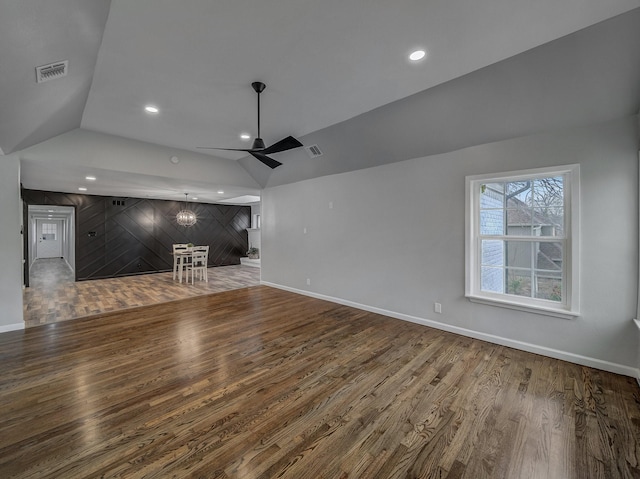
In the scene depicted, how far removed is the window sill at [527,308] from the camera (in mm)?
2729

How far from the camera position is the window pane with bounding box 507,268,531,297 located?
3.11 meters

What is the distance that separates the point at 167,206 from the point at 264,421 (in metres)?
8.66

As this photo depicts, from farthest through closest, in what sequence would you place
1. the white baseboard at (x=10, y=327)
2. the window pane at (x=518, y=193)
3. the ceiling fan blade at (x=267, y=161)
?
the ceiling fan blade at (x=267, y=161), the white baseboard at (x=10, y=327), the window pane at (x=518, y=193)

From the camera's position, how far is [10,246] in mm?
3551

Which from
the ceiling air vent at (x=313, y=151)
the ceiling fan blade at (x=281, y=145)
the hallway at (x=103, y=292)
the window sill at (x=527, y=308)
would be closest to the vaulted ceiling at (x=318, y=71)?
the ceiling fan blade at (x=281, y=145)

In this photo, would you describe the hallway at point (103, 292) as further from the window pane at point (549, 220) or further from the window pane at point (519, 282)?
the window pane at point (549, 220)

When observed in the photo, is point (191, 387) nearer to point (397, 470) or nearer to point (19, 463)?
point (19, 463)

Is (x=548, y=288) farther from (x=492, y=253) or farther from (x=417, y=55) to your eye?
(x=417, y=55)

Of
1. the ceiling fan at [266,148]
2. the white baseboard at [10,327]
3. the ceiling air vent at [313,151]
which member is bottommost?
the white baseboard at [10,327]

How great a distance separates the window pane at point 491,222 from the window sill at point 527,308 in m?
0.82

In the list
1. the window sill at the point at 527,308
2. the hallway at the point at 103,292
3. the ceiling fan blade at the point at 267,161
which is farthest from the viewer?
the ceiling fan blade at the point at 267,161

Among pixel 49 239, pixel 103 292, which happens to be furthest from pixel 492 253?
pixel 49 239

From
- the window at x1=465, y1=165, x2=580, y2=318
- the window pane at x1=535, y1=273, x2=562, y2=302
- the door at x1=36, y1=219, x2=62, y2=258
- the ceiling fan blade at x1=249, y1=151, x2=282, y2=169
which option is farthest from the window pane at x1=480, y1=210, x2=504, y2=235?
the door at x1=36, y1=219, x2=62, y2=258

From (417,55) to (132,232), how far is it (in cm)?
886
